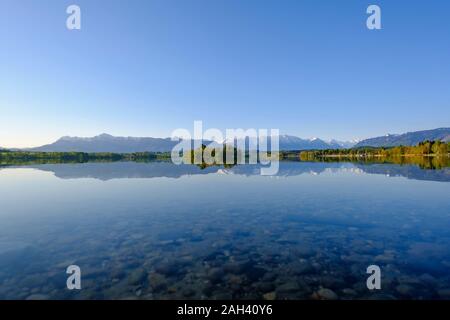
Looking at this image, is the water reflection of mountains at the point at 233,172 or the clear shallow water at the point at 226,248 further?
the water reflection of mountains at the point at 233,172

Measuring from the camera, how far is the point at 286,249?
16938 millimetres

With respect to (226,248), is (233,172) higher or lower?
higher

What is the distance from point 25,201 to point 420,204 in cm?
4288

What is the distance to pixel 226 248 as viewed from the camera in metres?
17.0

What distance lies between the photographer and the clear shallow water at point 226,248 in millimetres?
12203

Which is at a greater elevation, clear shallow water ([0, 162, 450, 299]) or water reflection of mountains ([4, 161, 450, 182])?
water reflection of mountains ([4, 161, 450, 182])

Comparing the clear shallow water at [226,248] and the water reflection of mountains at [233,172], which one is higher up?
the water reflection of mountains at [233,172]

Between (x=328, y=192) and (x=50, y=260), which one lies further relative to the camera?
(x=328, y=192)

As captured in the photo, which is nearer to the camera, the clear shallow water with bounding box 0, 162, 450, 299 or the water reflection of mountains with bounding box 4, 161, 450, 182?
the clear shallow water with bounding box 0, 162, 450, 299

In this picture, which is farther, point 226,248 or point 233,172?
point 233,172

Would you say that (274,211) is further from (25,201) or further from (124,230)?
(25,201)

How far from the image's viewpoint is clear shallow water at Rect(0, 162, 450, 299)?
12203 mm

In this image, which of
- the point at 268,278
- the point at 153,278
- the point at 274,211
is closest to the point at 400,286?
the point at 268,278

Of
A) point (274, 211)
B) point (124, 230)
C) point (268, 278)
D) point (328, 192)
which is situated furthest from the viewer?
point (328, 192)
